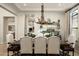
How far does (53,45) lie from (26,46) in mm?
941

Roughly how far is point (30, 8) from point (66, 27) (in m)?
1.93

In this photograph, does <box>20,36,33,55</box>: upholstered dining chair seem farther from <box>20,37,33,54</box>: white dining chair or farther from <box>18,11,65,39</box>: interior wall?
<box>18,11,65,39</box>: interior wall

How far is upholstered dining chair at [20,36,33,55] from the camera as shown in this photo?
5.59 m

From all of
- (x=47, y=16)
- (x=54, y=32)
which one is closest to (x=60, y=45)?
(x=54, y=32)

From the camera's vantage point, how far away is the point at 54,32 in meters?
6.91

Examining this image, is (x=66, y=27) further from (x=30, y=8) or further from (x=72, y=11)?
(x=30, y=8)

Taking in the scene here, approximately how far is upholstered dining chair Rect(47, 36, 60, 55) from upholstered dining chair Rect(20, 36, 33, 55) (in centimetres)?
65

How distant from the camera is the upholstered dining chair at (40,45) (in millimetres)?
5602

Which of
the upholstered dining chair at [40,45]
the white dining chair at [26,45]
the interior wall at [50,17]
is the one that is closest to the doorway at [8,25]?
the interior wall at [50,17]

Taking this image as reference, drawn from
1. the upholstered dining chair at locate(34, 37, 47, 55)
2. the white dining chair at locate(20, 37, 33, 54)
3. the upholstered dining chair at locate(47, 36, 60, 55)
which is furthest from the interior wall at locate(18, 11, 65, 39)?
the upholstered dining chair at locate(47, 36, 60, 55)

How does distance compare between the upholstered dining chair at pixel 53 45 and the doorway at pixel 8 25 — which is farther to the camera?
the doorway at pixel 8 25

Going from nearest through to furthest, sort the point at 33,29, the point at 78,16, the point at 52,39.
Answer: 1. the point at 52,39
2. the point at 33,29
3. the point at 78,16

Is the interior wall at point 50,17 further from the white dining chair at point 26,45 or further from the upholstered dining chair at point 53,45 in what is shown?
the upholstered dining chair at point 53,45

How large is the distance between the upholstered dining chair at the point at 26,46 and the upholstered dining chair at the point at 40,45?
0.18 metres
